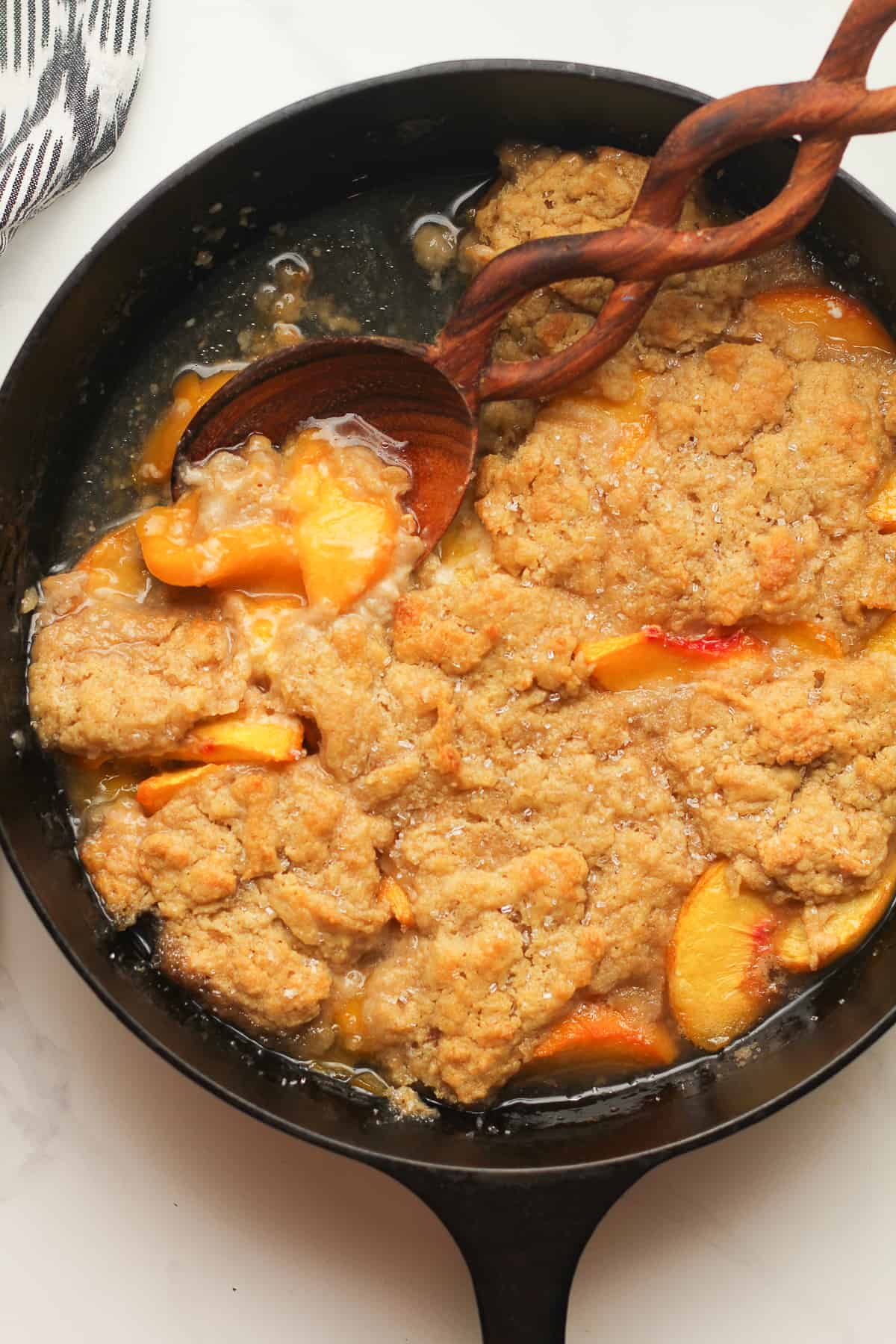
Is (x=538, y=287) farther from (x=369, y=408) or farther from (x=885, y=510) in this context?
(x=885, y=510)

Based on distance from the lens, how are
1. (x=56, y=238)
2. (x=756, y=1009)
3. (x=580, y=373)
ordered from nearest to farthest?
1. (x=580, y=373)
2. (x=756, y=1009)
3. (x=56, y=238)

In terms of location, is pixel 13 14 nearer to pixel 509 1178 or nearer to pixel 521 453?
pixel 521 453

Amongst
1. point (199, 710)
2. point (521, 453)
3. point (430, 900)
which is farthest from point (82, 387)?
point (430, 900)

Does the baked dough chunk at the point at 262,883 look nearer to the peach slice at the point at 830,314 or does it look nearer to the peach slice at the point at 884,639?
the peach slice at the point at 884,639

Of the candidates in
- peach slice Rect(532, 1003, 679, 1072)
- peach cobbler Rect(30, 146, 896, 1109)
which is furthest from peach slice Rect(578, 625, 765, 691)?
peach slice Rect(532, 1003, 679, 1072)

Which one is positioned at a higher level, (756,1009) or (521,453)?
(521,453)

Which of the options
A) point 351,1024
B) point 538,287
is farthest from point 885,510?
point 351,1024
